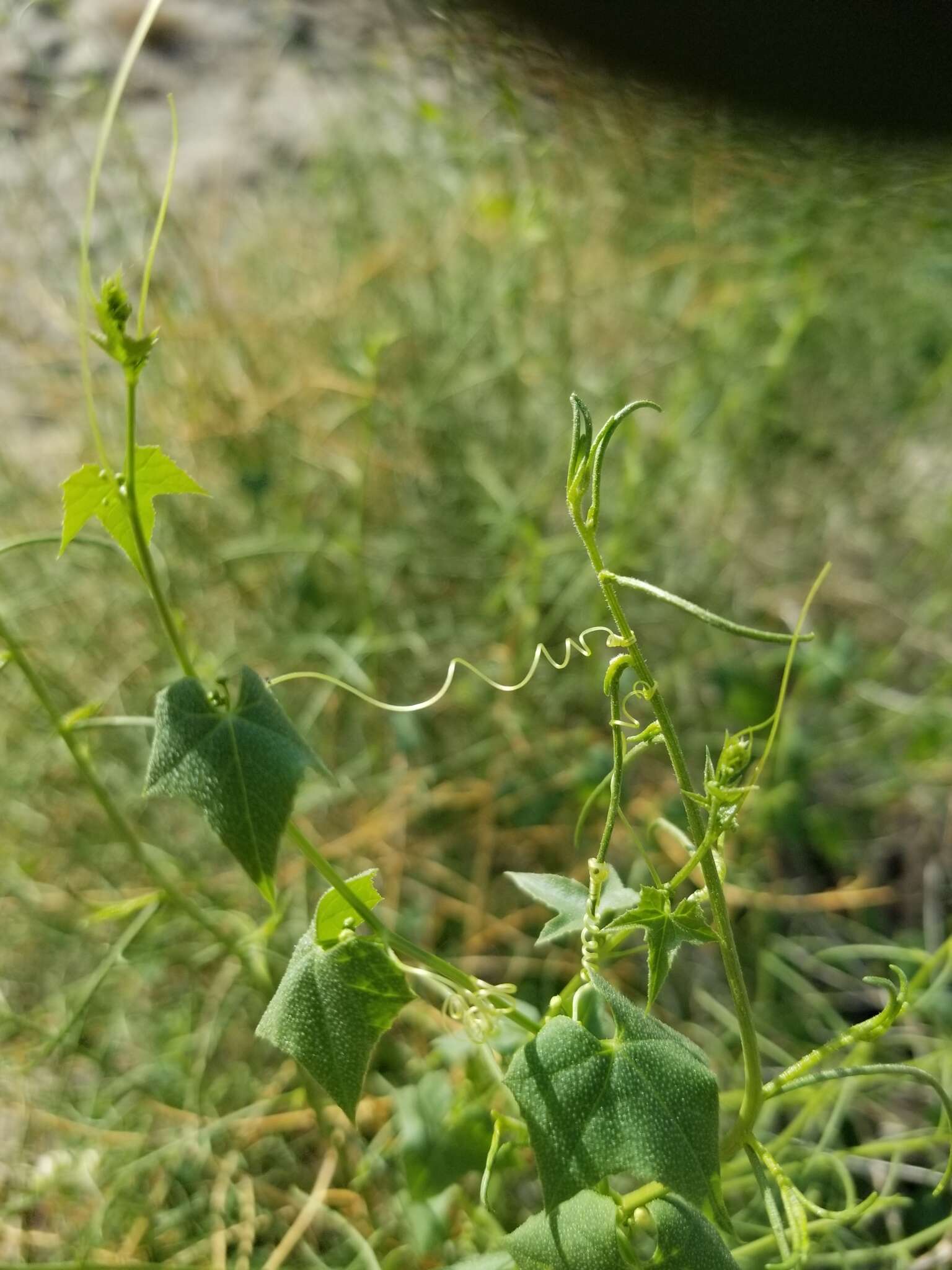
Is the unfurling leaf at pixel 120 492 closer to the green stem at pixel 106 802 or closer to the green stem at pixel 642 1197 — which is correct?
the green stem at pixel 106 802

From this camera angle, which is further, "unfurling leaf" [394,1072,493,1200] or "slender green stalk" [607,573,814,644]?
→ "unfurling leaf" [394,1072,493,1200]

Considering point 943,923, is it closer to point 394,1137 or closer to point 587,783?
point 587,783

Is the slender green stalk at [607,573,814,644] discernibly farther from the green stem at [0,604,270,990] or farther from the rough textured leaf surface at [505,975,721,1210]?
the green stem at [0,604,270,990]

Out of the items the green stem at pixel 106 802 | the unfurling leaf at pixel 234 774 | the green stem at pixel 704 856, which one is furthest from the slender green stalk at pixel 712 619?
the green stem at pixel 106 802

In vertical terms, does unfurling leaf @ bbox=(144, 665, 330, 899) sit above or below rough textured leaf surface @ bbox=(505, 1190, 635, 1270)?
above

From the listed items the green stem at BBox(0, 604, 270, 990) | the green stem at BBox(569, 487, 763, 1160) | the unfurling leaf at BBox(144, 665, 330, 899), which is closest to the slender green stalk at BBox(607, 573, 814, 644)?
the green stem at BBox(569, 487, 763, 1160)

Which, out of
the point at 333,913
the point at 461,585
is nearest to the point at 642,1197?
the point at 333,913
